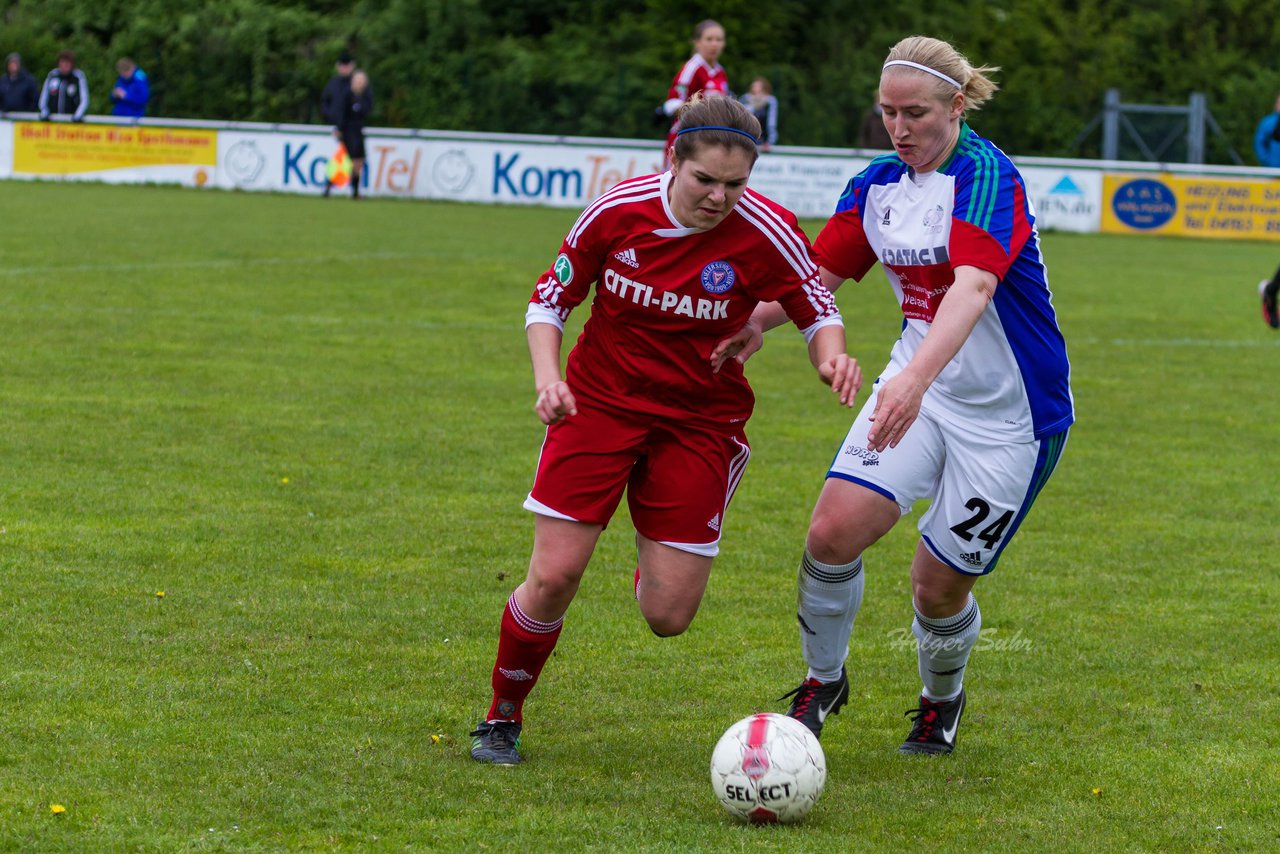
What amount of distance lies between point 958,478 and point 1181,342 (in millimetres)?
10394

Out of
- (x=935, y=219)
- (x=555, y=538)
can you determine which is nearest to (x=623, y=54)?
(x=935, y=219)

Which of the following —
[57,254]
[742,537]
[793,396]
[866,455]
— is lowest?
[57,254]

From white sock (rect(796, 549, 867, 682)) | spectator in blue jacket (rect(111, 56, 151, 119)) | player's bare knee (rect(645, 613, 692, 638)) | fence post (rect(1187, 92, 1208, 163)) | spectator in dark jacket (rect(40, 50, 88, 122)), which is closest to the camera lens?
player's bare knee (rect(645, 613, 692, 638))

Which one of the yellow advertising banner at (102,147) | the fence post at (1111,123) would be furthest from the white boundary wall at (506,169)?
the fence post at (1111,123)

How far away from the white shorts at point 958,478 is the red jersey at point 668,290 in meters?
0.41

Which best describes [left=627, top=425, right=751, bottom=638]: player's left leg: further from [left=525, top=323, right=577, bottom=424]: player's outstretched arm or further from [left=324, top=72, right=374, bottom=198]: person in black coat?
[left=324, top=72, right=374, bottom=198]: person in black coat

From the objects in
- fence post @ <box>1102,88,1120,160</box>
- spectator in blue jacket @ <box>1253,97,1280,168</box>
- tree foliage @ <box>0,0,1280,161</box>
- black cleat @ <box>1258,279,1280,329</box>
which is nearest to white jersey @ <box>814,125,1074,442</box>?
black cleat @ <box>1258,279,1280,329</box>

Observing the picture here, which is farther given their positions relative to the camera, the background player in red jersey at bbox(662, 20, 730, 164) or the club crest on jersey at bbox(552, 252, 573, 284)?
the background player in red jersey at bbox(662, 20, 730, 164)

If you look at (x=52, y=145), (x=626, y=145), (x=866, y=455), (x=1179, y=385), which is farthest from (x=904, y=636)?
(x=52, y=145)

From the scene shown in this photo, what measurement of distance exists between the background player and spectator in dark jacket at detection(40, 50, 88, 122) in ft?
91.3

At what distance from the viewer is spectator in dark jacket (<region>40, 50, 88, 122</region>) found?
30.6m

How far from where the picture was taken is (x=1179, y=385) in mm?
12242

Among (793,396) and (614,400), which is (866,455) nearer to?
(614,400)

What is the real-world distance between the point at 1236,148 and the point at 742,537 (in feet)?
101
